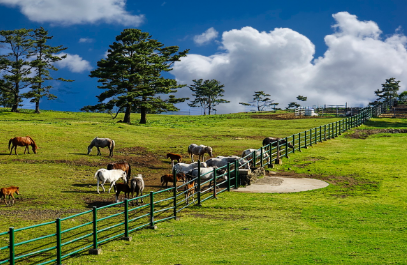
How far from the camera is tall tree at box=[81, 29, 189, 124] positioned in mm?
58750

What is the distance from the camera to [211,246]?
1247 cm

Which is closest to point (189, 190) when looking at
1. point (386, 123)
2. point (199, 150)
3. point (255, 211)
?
point (255, 211)

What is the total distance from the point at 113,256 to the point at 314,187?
44.4 feet

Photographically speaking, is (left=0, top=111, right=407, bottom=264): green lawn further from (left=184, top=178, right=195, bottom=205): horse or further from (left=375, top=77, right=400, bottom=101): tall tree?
(left=375, top=77, right=400, bottom=101): tall tree

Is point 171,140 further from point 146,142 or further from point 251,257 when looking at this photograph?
point 251,257

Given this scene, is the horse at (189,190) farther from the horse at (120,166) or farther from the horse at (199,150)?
the horse at (199,150)

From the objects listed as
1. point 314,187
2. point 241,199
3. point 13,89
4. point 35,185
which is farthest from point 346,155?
point 13,89

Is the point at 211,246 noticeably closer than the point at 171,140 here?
Yes

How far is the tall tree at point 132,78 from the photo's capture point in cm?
5875

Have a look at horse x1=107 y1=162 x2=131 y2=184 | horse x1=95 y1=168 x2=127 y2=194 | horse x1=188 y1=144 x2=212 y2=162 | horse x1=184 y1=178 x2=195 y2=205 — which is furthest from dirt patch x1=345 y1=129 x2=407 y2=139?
horse x1=95 y1=168 x2=127 y2=194

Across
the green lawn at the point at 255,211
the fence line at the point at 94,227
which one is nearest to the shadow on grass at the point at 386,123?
the green lawn at the point at 255,211

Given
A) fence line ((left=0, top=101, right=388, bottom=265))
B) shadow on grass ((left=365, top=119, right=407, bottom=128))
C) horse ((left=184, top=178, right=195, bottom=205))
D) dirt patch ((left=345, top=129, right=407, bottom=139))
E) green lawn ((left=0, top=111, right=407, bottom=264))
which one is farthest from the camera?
shadow on grass ((left=365, top=119, right=407, bottom=128))

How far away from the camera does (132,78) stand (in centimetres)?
6034

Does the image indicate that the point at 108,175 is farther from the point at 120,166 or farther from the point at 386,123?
the point at 386,123
